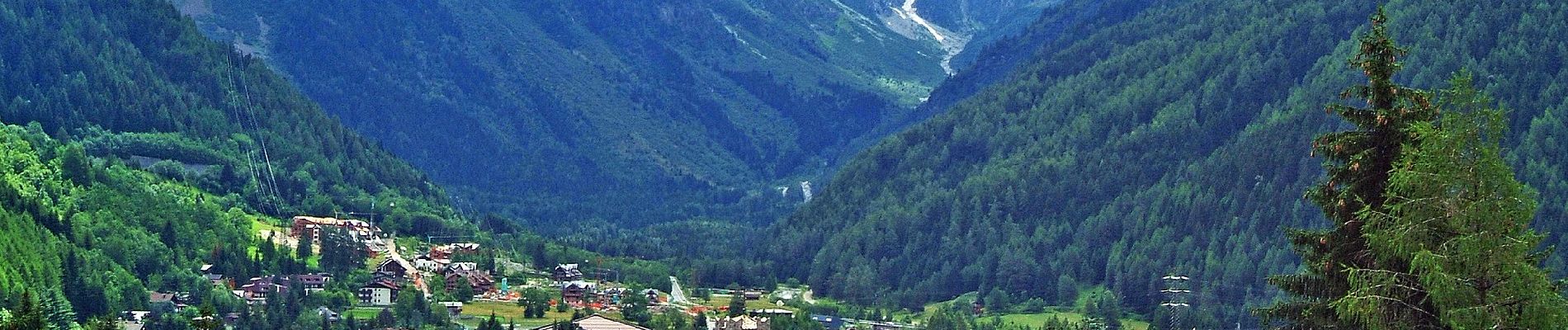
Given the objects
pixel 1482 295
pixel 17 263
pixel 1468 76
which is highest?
pixel 17 263

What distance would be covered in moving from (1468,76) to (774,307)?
506 feet

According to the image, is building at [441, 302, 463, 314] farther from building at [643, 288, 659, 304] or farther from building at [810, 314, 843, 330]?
building at [810, 314, 843, 330]

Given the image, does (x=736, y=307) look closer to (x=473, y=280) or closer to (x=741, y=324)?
(x=473, y=280)

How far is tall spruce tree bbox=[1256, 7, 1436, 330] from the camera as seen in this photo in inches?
1902

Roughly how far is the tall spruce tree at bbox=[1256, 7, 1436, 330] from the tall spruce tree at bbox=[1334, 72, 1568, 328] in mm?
2847

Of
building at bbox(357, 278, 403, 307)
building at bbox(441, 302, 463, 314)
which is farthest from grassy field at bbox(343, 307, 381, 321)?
building at bbox(441, 302, 463, 314)

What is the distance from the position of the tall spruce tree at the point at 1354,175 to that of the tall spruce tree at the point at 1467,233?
2847mm

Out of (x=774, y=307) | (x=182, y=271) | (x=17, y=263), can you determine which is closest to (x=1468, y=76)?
(x=17, y=263)

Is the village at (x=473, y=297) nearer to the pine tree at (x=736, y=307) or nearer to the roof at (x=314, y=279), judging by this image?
the roof at (x=314, y=279)

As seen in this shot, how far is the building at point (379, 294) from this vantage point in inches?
6855

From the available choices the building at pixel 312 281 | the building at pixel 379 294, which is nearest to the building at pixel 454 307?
the building at pixel 379 294

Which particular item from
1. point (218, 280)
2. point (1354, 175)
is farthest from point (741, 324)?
point (1354, 175)

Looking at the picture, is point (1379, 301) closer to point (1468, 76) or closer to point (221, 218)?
point (1468, 76)

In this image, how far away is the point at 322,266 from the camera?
186125 millimetres
